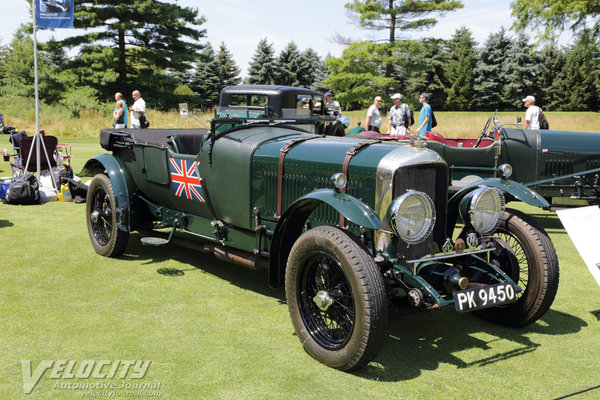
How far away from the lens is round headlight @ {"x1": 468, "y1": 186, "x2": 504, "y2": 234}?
378 centimetres

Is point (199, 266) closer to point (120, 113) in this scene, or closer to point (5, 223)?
point (5, 223)

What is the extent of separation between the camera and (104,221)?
19.3ft

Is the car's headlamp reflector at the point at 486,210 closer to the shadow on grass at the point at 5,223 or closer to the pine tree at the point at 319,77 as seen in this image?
the shadow on grass at the point at 5,223

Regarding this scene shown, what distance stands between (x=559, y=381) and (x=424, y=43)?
32977 mm

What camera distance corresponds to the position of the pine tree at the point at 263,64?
1853 inches

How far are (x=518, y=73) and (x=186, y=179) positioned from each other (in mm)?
45116

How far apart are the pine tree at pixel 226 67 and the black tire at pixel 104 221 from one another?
44.1 meters

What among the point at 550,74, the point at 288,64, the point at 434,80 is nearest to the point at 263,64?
the point at 288,64

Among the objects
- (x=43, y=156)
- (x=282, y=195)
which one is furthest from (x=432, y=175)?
(x=43, y=156)

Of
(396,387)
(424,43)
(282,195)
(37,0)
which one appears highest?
(424,43)

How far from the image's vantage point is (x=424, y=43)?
33.8 m

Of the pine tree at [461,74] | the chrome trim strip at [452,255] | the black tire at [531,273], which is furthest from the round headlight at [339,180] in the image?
the pine tree at [461,74]

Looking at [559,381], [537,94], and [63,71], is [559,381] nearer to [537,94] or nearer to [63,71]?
[63,71]

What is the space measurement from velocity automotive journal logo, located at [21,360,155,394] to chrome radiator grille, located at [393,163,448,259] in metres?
1.80
